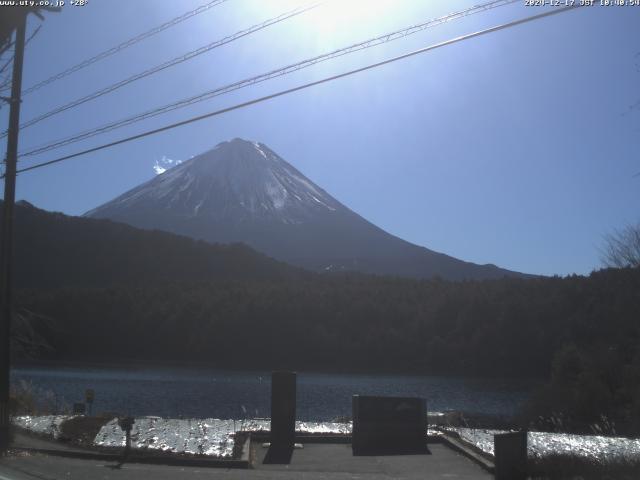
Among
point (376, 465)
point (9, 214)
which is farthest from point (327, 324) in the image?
point (376, 465)

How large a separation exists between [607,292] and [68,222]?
2667 inches

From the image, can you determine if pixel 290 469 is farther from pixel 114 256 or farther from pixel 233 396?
pixel 114 256

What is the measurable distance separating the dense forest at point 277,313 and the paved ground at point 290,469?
27.4 metres

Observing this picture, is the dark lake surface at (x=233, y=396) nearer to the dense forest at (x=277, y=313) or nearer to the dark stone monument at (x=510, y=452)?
the dense forest at (x=277, y=313)

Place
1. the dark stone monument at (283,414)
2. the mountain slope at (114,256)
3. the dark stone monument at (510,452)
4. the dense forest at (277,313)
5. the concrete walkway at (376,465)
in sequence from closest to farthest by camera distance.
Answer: the dark stone monument at (510,452) < the concrete walkway at (376,465) < the dark stone monument at (283,414) < the dense forest at (277,313) < the mountain slope at (114,256)

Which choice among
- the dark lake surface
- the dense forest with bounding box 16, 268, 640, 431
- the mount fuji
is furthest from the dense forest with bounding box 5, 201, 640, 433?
the mount fuji

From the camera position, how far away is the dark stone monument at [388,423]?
16156mm

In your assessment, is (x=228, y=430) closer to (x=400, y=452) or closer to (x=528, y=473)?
(x=400, y=452)

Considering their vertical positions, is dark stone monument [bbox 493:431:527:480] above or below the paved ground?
above

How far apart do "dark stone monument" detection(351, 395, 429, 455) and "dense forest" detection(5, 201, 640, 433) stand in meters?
25.2

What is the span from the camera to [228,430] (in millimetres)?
17406

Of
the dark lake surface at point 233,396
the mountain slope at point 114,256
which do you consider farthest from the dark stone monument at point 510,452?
the mountain slope at point 114,256

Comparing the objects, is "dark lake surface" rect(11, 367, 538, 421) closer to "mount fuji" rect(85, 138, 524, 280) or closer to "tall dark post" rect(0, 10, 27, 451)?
"tall dark post" rect(0, 10, 27, 451)

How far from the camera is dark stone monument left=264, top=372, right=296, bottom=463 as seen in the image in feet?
52.3
